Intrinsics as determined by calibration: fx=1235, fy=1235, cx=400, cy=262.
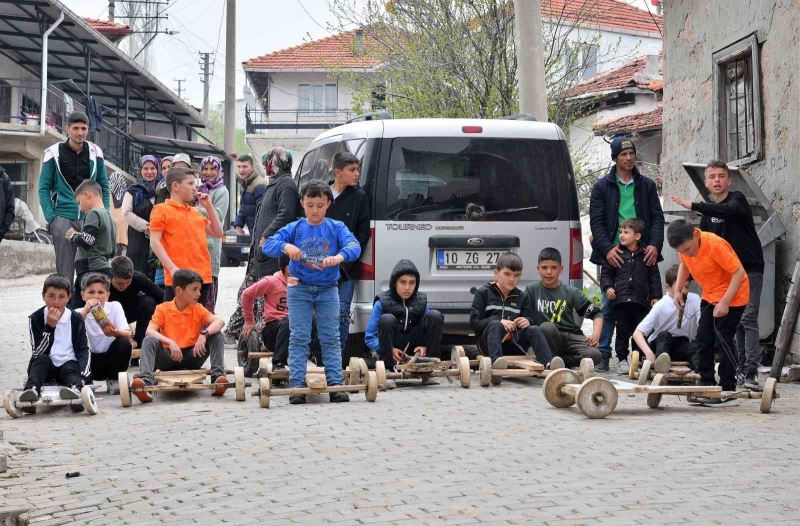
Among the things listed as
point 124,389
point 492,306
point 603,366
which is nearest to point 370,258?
point 492,306

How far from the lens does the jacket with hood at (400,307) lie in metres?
9.86

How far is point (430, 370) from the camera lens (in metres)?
9.48

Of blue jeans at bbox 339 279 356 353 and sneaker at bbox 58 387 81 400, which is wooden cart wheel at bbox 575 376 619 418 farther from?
sneaker at bbox 58 387 81 400

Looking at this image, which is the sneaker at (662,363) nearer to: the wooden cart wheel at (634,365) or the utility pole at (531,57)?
the wooden cart wheel at (634,365)

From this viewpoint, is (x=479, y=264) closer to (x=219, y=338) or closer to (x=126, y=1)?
(x=219, y=338)

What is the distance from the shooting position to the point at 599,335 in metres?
10.3

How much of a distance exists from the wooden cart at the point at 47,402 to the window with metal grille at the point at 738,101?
23.1 ft

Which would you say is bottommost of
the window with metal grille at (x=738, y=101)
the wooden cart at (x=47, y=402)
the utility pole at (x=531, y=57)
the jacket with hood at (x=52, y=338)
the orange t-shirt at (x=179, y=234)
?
the wooden cart at (x=47, y=402)

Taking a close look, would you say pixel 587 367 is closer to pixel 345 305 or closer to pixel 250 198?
pixel 345 305

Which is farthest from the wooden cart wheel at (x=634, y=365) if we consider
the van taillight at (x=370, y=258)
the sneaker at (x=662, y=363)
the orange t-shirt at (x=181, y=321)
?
the orange t-shirt at (x=181, y=321)

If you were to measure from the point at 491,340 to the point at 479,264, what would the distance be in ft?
2.75

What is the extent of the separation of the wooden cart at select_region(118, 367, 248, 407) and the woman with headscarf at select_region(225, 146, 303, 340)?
1467 mm

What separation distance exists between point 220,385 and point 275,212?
2.30 metres

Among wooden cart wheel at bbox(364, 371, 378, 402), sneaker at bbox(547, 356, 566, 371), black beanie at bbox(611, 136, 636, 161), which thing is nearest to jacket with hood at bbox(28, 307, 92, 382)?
wooden cart wheel at bbox(364, 371, 378, 402)
